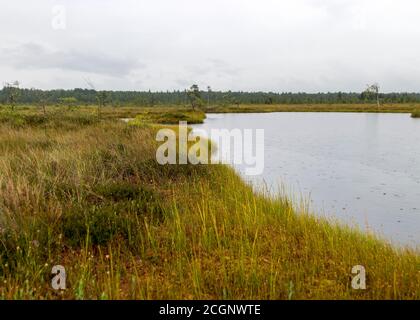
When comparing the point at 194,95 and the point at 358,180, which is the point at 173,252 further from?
the point at 194,95

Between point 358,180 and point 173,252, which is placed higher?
point 173,252

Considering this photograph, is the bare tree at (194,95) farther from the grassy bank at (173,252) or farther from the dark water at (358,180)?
the grassy bank at (173,252)

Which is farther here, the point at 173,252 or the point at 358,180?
the point at 358,180

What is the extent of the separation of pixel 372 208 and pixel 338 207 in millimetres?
1037

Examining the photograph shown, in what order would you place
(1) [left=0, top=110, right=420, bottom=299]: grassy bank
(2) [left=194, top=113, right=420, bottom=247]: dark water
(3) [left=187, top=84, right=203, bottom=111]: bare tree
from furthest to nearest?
(3) [left=187, top=84, right=203, bottom=111]: bare tree < (2) [left=194, top=113, right=420, bottom=247]: dark water < (1) [left=0, top=110, right=420, bottom=299]: grassy bank

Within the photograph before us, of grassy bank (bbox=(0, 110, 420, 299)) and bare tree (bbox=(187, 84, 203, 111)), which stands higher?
bare tree (bbox=(187, 84, 203, 111))

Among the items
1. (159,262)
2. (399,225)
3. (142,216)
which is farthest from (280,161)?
(159,262)

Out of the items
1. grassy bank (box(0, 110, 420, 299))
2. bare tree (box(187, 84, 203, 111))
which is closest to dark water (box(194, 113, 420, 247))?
grassy bank (box(0, 110, 420, 299))

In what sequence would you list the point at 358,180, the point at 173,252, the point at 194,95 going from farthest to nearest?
the point at 194,95, the point at 358,180, the point at 173,252

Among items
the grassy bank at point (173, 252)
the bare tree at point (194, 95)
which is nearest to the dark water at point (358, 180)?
the grassy bank at point (173, 252)

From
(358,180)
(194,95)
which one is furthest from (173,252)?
(194,95)

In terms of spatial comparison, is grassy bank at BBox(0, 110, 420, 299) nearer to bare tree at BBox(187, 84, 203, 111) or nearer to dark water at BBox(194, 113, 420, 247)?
dark water at BBox(194, 113, 420, 247)

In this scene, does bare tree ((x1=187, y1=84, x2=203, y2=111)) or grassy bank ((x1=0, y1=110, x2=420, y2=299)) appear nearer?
grassy bank ((x1=0, y1=110, x2=420, y2=299))
